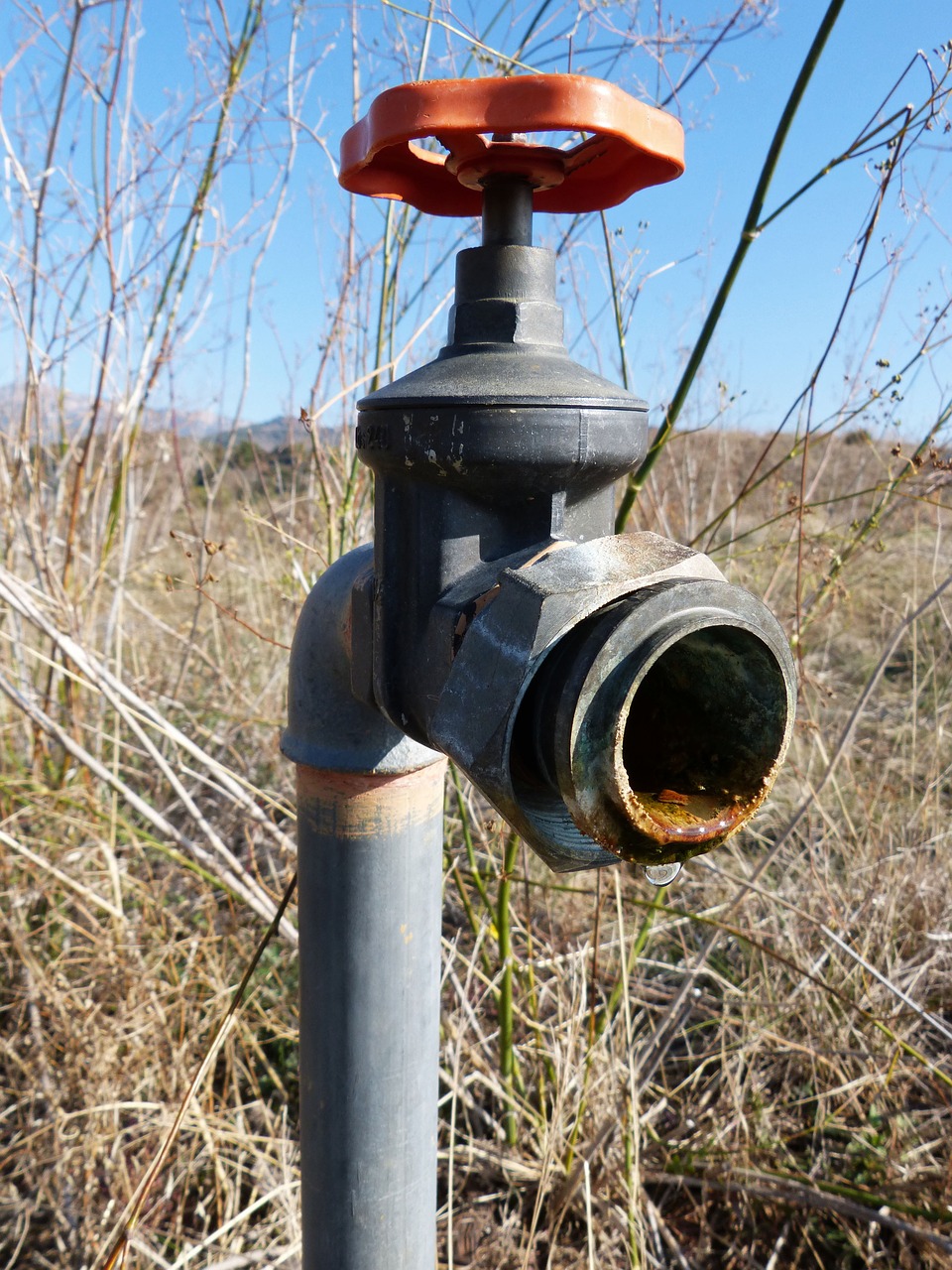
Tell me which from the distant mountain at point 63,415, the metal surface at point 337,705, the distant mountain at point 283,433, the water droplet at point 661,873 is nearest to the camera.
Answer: the water droplet at point 661,873

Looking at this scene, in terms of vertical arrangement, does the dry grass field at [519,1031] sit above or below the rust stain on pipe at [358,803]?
below

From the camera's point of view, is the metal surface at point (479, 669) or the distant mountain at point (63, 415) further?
the distant mountain at point (63, 415)

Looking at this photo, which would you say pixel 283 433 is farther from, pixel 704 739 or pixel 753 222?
pixel 704 739

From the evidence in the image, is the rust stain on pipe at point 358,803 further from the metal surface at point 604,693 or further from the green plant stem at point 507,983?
the green plant stem at point 507,983

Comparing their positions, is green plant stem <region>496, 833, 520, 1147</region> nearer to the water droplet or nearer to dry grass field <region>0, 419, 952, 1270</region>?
dry grass field <region>0, 419, 952, 1270</region>

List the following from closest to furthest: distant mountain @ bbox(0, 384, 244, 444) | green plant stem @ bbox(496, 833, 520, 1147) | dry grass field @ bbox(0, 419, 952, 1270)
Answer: green plant stem @ bbox(496, 833, 520, 1147), dry grass field @ bbox(0, 419, 952, 1270), distant mountain @ bbox(0, 384, 244, 444)

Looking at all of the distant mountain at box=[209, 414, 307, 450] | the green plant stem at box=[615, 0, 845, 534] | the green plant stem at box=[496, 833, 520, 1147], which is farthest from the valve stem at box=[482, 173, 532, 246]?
the distant mountain at box=[209, 414, 307, 450]

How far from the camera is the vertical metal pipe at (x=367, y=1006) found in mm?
946

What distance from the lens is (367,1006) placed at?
0.96 meters

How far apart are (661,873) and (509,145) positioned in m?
0.60

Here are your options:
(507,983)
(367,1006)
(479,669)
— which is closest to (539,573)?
(479,669)

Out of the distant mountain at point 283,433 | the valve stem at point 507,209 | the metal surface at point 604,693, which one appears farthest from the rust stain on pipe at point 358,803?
→ the distant mountain at point 283,433

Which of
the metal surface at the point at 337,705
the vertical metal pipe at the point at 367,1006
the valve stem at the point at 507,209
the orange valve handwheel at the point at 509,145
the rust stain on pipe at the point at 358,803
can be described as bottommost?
the vertical metal pipe at the point at 367,1006

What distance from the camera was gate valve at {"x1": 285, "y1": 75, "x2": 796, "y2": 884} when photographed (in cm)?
61
